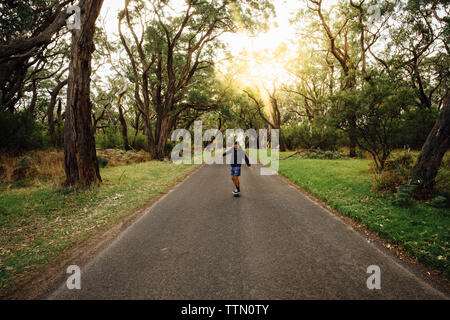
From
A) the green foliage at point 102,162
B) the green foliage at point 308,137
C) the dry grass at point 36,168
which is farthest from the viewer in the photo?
the green foliage at point 308,137

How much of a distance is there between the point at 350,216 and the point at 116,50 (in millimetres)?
22967

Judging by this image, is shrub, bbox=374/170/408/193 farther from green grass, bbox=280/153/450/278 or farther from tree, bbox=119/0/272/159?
tree, bbox=119/0/272/159

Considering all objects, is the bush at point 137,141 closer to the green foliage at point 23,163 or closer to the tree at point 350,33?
the green foliage at point 23,163

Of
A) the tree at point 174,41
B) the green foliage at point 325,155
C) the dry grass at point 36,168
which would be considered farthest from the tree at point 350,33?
the dry grass at point 36,168

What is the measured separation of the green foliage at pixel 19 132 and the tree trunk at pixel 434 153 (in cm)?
1596

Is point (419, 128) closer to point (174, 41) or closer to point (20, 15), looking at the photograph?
point (174, 41)

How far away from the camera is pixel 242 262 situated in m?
3.26

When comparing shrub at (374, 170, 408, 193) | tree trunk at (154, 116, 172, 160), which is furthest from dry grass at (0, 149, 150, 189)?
shrub at (374, 170, 408, 193)

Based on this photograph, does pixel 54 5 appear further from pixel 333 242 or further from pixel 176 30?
pixel 333 242

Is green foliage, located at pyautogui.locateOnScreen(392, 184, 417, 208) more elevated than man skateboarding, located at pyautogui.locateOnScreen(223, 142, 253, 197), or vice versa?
man skateboarding, located at pyautogui.locateOnScreen(223, 142, 253, 197)

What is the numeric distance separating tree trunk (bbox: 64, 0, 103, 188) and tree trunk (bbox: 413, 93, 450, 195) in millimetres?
11152

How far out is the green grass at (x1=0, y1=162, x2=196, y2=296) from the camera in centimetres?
341

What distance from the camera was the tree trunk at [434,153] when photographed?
5734 mm

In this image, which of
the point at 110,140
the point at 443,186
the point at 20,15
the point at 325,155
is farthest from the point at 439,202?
the point at 110,140
